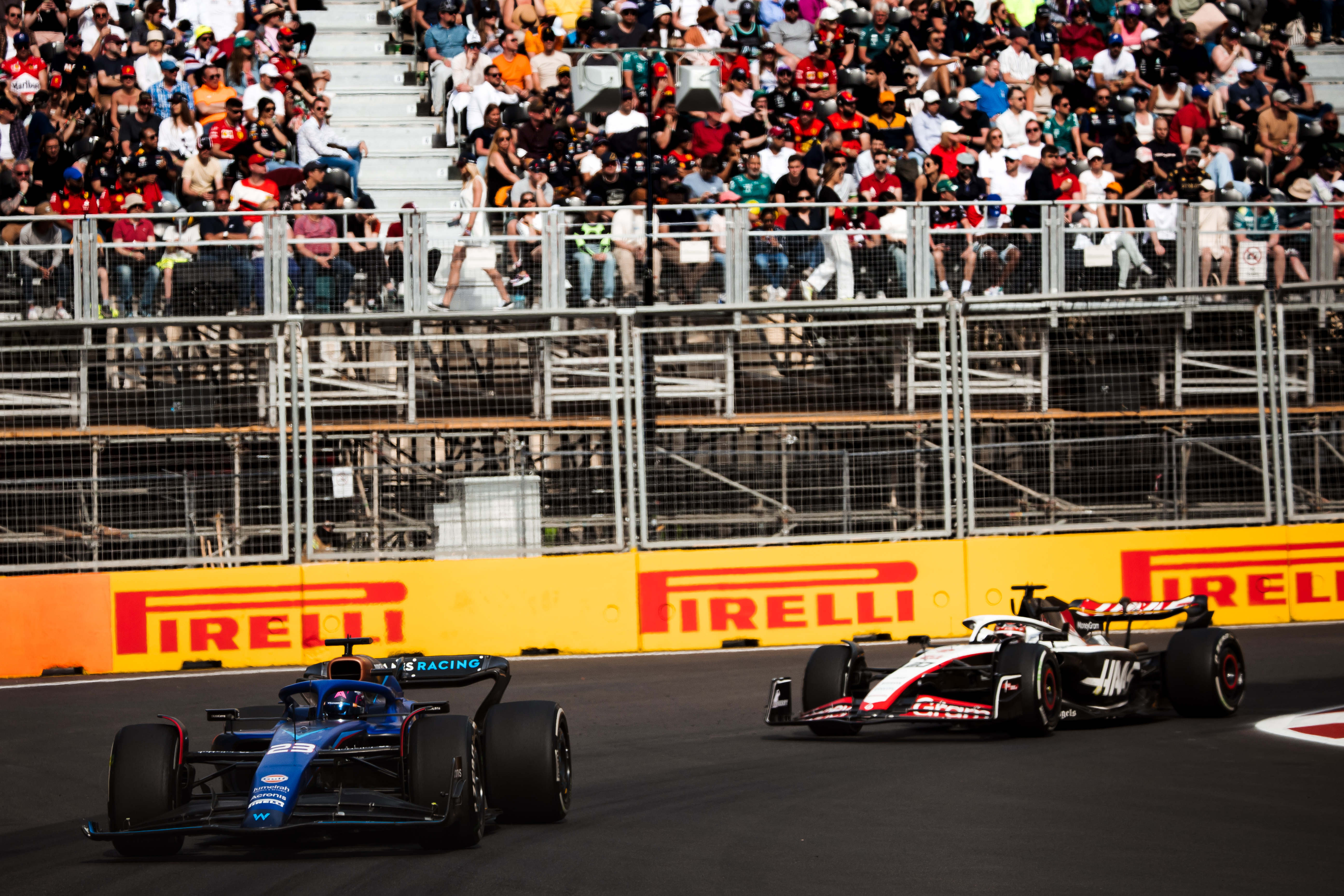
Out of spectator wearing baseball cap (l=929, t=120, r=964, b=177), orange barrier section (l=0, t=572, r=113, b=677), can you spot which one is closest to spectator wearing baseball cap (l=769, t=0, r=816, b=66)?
spectator wearing baseball cap (l=929, t=120, r=964, b=177)

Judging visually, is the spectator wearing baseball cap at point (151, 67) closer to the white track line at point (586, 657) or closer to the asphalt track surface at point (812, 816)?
the white track line at point (586, 657)

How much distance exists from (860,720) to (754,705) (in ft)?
6.45

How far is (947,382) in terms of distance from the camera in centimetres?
1578

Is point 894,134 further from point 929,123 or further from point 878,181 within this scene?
point 878,181

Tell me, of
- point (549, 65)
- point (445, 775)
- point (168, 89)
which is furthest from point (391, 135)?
point (445, 775)

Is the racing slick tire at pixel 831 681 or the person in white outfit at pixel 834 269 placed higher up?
the person in white outfit at pixel 834 269

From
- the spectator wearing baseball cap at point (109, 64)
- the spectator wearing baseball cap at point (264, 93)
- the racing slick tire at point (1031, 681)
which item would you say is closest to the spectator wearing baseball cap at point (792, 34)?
the spectator wearing baseball cap at point (264, 93)

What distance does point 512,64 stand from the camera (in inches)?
800

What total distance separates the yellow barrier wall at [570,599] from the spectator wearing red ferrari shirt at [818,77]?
25.3 ft

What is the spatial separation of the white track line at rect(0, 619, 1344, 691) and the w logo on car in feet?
11.4

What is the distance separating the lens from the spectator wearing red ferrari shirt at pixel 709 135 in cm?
1942

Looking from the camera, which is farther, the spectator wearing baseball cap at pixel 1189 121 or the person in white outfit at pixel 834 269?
the spectator wearing baseball cap at pixel 1189 121

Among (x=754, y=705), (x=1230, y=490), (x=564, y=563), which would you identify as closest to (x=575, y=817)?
(x=754, y=705)

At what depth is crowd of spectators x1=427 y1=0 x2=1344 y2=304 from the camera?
16.3 meters
